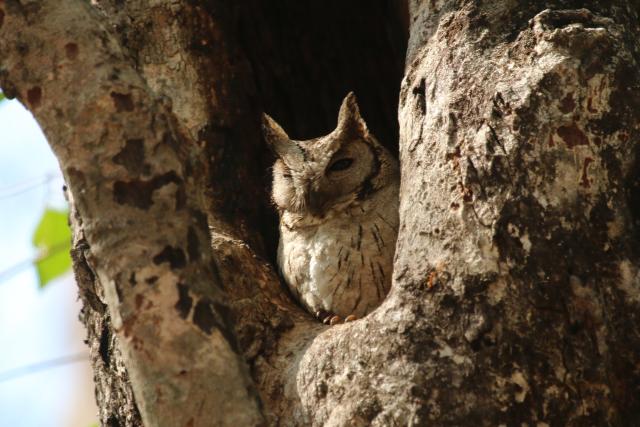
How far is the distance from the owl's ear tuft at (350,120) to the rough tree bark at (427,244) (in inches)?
24.9

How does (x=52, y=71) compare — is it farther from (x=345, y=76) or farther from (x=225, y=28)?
(x=345, y=76)

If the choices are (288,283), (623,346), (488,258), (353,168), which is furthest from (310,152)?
(623,346)

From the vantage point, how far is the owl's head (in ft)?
11.1

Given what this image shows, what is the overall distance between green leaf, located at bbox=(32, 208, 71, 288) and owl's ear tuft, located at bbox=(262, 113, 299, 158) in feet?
2.93

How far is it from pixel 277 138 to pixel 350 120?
0.30 m

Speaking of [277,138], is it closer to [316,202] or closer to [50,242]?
[316,202]

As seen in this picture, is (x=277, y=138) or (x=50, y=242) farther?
(x=277, y=138)

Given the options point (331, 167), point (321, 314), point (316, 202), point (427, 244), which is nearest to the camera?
point (427, 244)

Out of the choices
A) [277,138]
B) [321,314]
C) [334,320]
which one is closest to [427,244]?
[334,320]

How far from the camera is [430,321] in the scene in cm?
215

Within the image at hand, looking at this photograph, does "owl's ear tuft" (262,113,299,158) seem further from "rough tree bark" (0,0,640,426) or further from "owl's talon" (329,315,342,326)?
"owl's talon" (329,315,342,326)

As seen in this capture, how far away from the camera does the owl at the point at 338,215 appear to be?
3.17 metres

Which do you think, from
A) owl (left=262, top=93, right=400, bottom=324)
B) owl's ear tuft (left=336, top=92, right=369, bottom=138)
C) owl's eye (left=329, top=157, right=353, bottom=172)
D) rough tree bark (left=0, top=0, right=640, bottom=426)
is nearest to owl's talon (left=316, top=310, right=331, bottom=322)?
owl (left=262, top=93, right=400, bottom=324)

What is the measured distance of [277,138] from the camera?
3.50m
